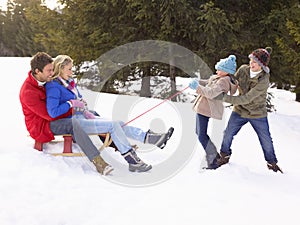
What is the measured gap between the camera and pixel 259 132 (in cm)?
396

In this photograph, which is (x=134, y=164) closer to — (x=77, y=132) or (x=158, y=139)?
(x=158, y=139)

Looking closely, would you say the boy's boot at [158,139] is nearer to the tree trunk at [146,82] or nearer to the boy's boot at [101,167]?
the boy's boot at [101,167]

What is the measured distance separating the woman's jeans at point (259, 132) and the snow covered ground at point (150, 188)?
21cm

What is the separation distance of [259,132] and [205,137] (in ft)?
2.07

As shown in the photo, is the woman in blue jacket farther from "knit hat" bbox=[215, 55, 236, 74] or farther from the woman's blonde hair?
"knit hat" bbox=[215, 55, 236, 74]

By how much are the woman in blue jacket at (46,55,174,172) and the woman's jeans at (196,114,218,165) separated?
0.38 metres

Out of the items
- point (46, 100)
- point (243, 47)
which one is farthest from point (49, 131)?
point (243, 47)

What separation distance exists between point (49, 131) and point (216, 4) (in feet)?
19.4

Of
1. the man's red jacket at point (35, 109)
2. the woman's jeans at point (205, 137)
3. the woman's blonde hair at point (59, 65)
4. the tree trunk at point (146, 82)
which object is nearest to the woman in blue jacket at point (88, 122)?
the woman's blonde hair at point (59, 65)

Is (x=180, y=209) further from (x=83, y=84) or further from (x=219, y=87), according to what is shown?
(x=83, y=84)

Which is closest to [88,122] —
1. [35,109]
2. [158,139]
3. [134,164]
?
[35,109]

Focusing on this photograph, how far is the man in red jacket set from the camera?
3.65 metres

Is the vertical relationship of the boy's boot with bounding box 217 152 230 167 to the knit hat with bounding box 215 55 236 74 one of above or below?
below

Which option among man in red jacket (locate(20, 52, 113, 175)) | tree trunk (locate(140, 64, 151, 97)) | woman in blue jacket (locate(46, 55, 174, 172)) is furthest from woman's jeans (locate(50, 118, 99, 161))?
tree trunk (locate(140, 64, 151, 97))
